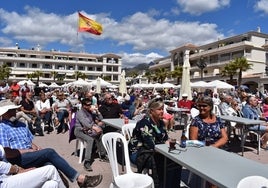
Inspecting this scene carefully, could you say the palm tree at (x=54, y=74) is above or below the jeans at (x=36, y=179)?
above

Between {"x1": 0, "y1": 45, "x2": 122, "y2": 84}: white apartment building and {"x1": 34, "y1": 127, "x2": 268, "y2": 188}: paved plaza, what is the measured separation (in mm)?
71911

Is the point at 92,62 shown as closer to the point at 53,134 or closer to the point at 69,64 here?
the point at 69,64

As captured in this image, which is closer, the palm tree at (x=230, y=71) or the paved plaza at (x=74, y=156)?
the paved plaza at (x=74, y=156)

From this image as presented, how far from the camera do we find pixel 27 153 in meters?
4.43

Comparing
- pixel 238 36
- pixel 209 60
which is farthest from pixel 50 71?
pixel 238 36

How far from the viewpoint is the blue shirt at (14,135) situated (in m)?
4.51

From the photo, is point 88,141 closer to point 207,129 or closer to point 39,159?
point 39,159

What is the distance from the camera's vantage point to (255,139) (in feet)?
30.9

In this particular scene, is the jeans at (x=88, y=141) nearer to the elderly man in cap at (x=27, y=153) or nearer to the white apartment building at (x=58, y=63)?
the elderly man in cap at (x=27, y=153)

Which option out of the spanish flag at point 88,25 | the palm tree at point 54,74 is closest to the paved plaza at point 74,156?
the spanish flag at point 88,25

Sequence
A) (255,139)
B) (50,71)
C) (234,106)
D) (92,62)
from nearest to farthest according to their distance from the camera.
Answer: (255,139), (234,106), (50,71), (92,62)

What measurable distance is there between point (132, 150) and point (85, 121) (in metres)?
2.33

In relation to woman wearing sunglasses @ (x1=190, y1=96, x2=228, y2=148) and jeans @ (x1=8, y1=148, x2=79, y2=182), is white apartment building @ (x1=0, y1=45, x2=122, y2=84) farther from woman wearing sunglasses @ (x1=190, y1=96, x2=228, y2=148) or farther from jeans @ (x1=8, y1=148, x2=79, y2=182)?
woman wearing sunglasses @ (x1=190, y1=96, x2=228, y2=148)

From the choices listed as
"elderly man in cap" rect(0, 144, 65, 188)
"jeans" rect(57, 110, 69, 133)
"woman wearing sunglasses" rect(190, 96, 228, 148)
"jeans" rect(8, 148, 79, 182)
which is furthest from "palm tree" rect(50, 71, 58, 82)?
"elderly man in cap" rect(0, 144, 65, 188)
